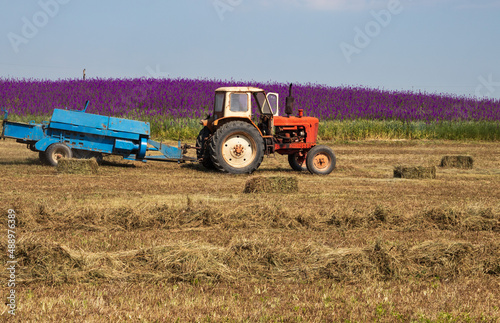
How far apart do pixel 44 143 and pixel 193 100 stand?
14103 mm

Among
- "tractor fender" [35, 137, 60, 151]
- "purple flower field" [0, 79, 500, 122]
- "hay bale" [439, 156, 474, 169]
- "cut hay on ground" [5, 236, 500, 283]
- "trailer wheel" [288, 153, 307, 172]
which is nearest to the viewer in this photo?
"cut hay on ground" [5, 236, 500, 283]

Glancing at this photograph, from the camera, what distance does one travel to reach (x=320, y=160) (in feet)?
43.2

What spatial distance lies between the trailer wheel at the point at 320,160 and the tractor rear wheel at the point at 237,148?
110 cm

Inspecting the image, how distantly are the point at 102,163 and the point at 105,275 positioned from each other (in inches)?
355

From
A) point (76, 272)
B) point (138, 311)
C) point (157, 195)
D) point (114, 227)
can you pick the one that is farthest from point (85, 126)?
point (138, 311)

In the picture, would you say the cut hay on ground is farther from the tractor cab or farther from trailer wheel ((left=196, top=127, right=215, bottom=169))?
trailer wheel ((left=196, top=127, right=215, bottom=169))

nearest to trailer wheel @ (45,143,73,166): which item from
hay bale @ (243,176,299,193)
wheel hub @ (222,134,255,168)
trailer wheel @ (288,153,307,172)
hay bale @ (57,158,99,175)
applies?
hay bale @ (57,158,99,175)

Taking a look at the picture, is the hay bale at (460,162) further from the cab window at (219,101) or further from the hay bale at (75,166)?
the hay bale at (75,166)

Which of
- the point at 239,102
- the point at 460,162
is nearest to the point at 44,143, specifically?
the point at 239,102

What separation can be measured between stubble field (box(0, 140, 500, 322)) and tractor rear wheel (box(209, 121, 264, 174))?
2.51m

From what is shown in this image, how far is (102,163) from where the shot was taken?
13945 mm

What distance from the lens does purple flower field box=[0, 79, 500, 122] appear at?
25875 mm

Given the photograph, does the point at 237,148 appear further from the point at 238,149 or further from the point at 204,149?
the point at 204,149

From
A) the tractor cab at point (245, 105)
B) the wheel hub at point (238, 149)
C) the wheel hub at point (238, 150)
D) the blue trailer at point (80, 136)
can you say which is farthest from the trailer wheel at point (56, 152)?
the wheel hub at point (238, 149)
